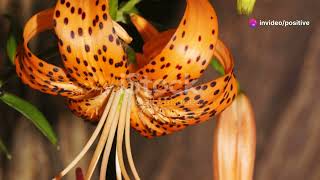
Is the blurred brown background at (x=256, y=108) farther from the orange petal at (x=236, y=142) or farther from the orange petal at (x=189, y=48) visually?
the orange petal at (x=189, y=48)

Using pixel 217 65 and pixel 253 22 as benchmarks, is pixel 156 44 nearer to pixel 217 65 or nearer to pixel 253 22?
pixel 217 65

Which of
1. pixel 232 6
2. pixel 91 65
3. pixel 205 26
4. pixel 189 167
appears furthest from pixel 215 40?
pixel 189 167

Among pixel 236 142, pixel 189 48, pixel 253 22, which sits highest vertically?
pixel 253 22

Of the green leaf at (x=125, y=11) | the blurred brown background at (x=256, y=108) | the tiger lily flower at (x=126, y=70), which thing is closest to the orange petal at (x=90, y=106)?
the tiger lily flower at (x=126, y=70)

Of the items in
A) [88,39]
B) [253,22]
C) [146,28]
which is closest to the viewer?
[88,39]

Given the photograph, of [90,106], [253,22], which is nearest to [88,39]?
[90,106]

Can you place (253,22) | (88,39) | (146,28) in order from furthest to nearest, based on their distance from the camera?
(253,22), (146,28), (88,39)

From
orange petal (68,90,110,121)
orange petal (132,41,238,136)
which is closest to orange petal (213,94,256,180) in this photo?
orange petal (132,41,238,136)
